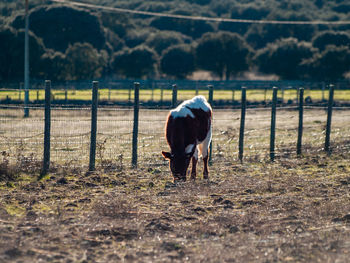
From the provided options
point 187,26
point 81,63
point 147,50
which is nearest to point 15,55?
point 81,63

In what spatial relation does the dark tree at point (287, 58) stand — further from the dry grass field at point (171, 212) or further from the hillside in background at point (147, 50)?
the dry grass field at point (171, 212)

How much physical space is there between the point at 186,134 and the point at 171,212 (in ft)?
8.72

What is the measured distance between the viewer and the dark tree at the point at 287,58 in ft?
198

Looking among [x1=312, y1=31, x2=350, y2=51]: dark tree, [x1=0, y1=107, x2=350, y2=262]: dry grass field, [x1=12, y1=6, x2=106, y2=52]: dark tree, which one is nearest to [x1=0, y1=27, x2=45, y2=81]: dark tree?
[x1=12, y1=6, x2=106, y2=52]: dark tree

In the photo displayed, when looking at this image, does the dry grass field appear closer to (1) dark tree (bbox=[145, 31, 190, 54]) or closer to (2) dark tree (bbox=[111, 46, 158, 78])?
(2) dark tree (bbox=[111, 46, 158, 78])

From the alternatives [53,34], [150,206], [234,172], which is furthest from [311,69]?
[150,206]

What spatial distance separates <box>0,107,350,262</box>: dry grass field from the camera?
620 cm

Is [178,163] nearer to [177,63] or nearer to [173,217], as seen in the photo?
[173,217]

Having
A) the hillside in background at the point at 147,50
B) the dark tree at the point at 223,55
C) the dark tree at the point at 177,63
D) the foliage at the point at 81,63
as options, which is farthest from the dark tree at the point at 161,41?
the foliage at the point at 81,63

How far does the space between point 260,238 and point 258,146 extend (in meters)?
9.69

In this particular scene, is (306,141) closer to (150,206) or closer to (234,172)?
(234,172)

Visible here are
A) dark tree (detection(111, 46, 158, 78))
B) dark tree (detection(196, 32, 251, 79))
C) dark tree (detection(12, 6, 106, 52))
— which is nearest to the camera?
dark tree (detection(111, 46, 158, 78))

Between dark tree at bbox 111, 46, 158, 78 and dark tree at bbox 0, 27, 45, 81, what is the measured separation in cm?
1327

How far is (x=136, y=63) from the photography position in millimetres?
60875
